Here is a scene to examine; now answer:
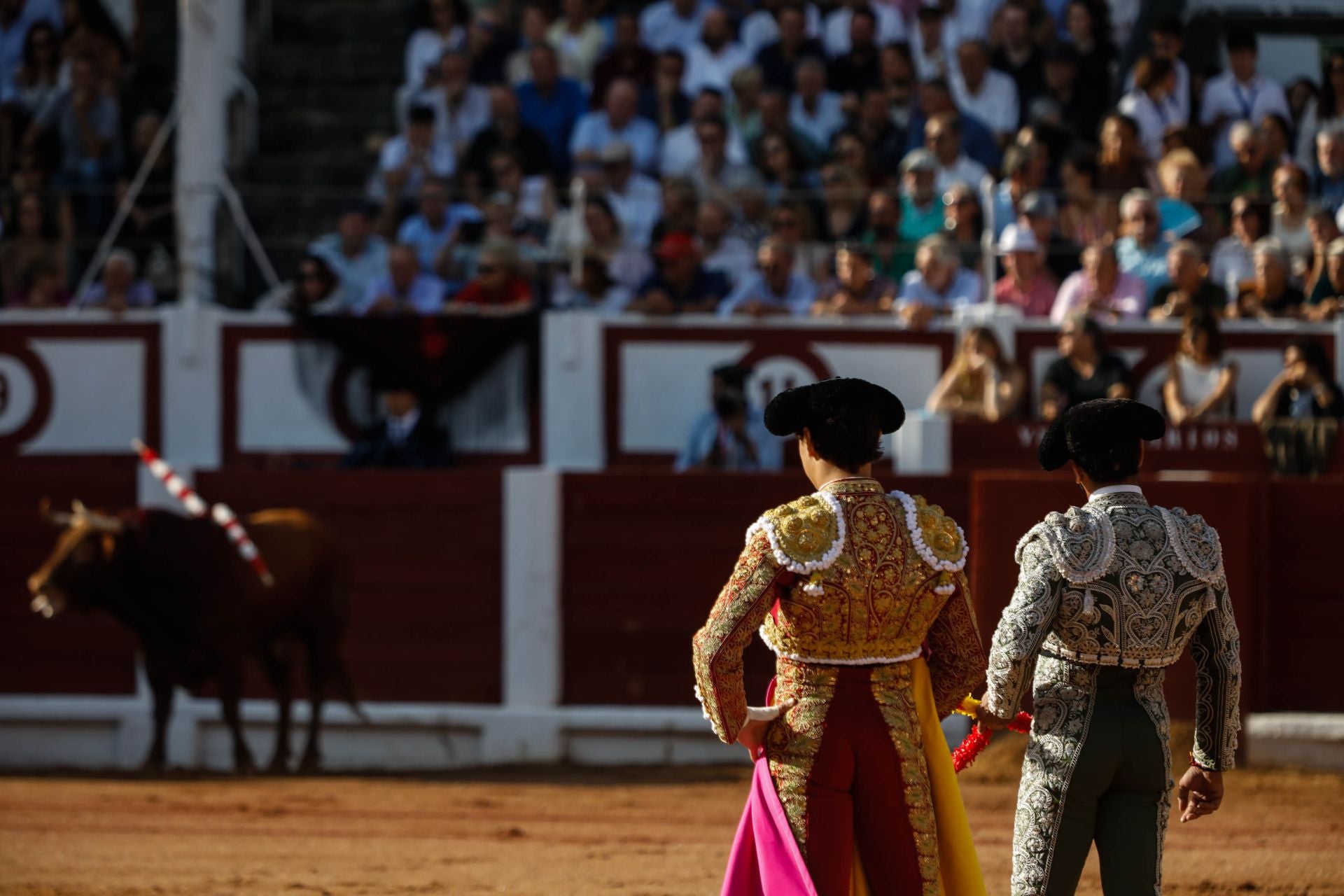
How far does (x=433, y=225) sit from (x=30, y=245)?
1930 mm

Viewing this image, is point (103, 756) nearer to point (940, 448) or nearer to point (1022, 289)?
point (940, 448)

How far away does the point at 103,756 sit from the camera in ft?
29.4

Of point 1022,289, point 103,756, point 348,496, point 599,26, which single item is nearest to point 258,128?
point 599,26

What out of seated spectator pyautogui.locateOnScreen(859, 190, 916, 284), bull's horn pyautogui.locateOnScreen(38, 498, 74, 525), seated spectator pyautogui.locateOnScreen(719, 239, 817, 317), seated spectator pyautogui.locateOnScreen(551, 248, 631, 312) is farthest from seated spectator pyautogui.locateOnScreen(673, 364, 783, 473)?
bull's horn pyautogui.locateOnScreen(38, 498, 74, 525)

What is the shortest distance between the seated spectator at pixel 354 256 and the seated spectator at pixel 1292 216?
13.2 feet

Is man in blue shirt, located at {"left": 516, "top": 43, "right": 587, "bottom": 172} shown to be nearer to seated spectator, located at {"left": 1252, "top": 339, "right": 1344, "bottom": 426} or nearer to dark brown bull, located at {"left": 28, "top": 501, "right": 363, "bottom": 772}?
dark brown bull, located at {"left": 28, "top": 501, "right": 363, "bottom": 772}

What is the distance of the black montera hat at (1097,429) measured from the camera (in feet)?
11.4

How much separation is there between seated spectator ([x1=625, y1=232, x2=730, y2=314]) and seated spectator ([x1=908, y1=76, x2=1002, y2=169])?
118 centimetres

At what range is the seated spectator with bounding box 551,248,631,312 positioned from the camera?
29.6 ft

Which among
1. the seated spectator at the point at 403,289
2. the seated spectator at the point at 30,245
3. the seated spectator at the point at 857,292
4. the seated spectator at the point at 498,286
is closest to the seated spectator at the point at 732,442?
the seated spectator at the point at 857,292

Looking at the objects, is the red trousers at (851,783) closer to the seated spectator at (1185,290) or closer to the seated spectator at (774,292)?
the seated spectator at (1185,290)

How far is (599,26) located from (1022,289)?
111 inches

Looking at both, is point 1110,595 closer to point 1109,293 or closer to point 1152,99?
point 1109,293

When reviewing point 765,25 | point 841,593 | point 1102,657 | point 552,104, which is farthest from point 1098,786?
point 765,25
